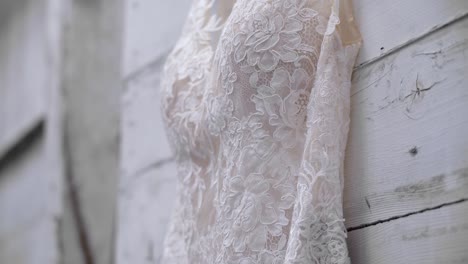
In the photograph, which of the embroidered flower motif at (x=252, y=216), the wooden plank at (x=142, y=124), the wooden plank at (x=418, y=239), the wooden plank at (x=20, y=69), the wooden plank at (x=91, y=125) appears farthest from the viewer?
the wooden plank at (x=20, y=69)

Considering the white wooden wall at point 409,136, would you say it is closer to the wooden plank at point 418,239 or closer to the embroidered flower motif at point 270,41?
the wooden plank at point 418,239

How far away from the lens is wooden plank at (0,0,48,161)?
113 inches

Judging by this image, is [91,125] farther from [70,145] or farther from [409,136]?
[409,136]

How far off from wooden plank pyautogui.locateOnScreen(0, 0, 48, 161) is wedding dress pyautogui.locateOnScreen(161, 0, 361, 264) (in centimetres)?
182

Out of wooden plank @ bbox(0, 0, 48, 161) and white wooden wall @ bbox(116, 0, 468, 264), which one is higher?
white wooden wall @ bbox(116, 0, 468, 264)

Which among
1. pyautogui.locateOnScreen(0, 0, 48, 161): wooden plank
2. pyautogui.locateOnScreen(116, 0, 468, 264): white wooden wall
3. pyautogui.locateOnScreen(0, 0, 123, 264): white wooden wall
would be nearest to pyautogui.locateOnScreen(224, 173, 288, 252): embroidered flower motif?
pyautogui.locateOnScreen(116, 0, 468, 264): white wooden wall

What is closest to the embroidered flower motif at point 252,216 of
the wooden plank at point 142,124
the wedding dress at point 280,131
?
the wedding dress at point 280,131

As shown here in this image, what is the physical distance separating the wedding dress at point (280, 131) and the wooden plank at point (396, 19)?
0.02 metres

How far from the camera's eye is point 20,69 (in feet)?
10.2

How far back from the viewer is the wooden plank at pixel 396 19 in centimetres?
87

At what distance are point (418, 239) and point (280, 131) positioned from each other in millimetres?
201

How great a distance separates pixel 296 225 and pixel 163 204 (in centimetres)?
65

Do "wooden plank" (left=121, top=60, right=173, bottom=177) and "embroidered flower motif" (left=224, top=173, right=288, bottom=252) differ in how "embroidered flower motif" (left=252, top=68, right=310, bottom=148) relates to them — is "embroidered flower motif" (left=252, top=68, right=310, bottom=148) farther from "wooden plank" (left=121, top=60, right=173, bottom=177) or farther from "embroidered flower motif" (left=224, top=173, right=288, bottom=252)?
"wooden plank" (left=121, top=60, right=173, bottom=177)

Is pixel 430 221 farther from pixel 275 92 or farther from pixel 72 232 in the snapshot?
pixel 72 232
